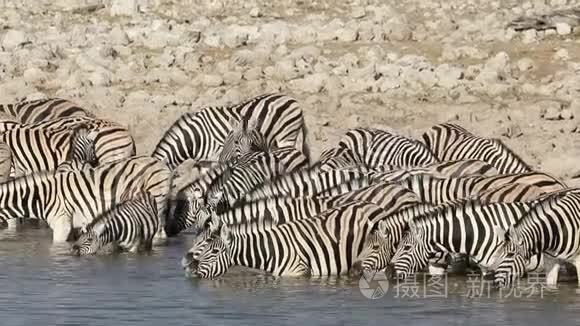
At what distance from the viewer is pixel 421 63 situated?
22.0m

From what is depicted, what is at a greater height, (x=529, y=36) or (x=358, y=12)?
(x=358, y=12)

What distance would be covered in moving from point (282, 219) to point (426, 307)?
212 centimetres

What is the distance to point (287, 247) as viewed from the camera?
14.1 m

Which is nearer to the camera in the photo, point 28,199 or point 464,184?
point 464,184

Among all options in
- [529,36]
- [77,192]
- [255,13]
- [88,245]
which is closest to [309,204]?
[88,245]

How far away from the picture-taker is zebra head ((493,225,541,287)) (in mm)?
13531

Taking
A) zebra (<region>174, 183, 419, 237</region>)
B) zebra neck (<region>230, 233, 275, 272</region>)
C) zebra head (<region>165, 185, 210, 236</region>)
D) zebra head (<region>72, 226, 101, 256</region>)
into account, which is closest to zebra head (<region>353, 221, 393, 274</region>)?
zebra (<region>174, 183, 419, 237</region>)

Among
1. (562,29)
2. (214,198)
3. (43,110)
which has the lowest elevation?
(214,198)

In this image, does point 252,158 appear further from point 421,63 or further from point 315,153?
point 421,63

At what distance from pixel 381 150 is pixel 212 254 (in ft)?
15.6

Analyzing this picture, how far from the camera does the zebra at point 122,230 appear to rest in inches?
620

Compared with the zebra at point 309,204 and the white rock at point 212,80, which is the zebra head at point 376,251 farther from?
the white rock at point 212,80

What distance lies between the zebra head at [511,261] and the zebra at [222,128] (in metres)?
5.93

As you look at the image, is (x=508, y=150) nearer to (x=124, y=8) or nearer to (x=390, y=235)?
(x=390, y=235)
